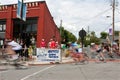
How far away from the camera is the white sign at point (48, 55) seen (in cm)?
2648

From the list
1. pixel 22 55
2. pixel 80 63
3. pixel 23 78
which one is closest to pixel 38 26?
pixel 22 55

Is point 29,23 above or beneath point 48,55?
above

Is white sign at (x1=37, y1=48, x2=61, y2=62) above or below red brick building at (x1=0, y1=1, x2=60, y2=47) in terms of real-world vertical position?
below

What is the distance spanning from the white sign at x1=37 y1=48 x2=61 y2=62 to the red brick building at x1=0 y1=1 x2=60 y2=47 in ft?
45.7

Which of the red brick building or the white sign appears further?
the red brick building

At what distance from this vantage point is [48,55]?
2655 cm

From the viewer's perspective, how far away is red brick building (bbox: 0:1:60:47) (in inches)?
1628

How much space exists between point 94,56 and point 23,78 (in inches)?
528

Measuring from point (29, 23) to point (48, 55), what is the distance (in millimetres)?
15996

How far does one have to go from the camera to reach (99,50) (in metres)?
27.7

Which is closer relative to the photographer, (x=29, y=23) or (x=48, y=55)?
(x=48, y=55)

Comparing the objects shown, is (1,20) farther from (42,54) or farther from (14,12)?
(42,54)

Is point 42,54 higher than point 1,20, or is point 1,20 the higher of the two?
point 1,20

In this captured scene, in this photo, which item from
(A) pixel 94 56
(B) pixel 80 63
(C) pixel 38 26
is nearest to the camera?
(B) pixel 80 63
